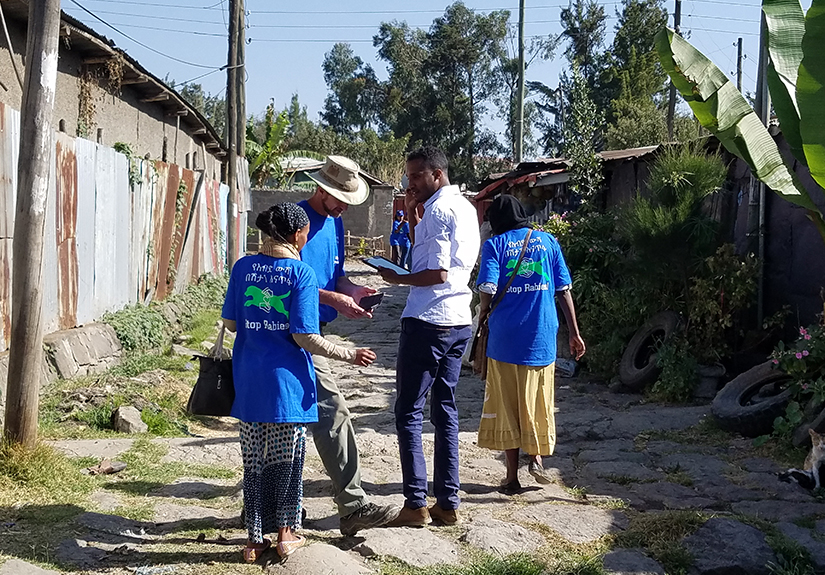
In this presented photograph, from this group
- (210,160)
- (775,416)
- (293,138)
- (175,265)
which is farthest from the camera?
(293,138)

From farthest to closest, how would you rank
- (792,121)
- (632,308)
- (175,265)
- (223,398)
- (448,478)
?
(175,265) < (632,308) < (792,121) < (448,478) < (223,398)

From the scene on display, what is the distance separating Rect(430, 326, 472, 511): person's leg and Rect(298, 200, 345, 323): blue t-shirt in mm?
714

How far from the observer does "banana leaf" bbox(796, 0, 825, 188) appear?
14.1ft

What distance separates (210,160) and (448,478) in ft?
58.2

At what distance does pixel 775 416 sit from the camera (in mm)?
7156

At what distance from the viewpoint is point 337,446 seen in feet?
14.9

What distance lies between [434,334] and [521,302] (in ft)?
3.66

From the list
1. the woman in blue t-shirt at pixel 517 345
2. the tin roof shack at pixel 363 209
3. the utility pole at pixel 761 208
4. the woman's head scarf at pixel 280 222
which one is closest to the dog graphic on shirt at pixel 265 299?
the woman's head scarf at pixel 280 222

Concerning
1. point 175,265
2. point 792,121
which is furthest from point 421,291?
point 175,265

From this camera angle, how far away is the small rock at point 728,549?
14.0 feet

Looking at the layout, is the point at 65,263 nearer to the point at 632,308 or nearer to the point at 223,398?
the point at 223,398

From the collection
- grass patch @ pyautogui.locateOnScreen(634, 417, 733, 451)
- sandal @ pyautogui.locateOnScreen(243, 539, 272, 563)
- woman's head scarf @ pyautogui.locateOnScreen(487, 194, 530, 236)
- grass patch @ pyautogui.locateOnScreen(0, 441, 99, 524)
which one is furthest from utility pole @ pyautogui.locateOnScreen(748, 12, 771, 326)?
grass patch @ pyautogui.locateOnScreen(0, 441, 99, 524)

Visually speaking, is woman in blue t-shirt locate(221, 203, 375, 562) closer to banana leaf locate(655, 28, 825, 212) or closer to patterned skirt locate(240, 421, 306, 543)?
patterned skirt locate(240, 421, 306, 543)

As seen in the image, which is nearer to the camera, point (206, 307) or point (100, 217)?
point (100, 217)
